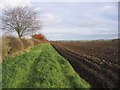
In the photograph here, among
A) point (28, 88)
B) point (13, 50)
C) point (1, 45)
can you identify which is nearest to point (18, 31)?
point (13, 50)

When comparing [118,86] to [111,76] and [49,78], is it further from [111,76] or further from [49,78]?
[49,78]

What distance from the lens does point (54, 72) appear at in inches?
671

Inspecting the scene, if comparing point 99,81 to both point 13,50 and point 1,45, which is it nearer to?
point 1,45

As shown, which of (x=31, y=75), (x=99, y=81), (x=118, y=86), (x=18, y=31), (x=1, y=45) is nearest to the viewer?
(x=118, y=86)

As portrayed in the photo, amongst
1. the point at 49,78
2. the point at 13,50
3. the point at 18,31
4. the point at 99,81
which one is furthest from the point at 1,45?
the point at 18,31

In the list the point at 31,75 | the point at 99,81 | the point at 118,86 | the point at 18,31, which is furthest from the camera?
the point at 18,31

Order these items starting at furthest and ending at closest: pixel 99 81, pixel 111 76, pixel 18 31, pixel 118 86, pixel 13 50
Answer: pixel 18 31 → pixel 13 50 → pixel 111 76 → pixel 99 81 → pixel 118 86

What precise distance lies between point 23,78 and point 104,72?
4513 millimetres

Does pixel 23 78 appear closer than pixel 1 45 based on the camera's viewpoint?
Yes

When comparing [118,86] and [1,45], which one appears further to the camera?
[1,45]

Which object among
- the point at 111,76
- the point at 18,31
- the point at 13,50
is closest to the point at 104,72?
the point at 111,76

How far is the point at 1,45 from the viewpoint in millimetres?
25406

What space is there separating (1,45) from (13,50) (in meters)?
6.02

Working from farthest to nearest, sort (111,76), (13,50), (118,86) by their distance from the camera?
(13,50) < (111,76) < (118,86)
